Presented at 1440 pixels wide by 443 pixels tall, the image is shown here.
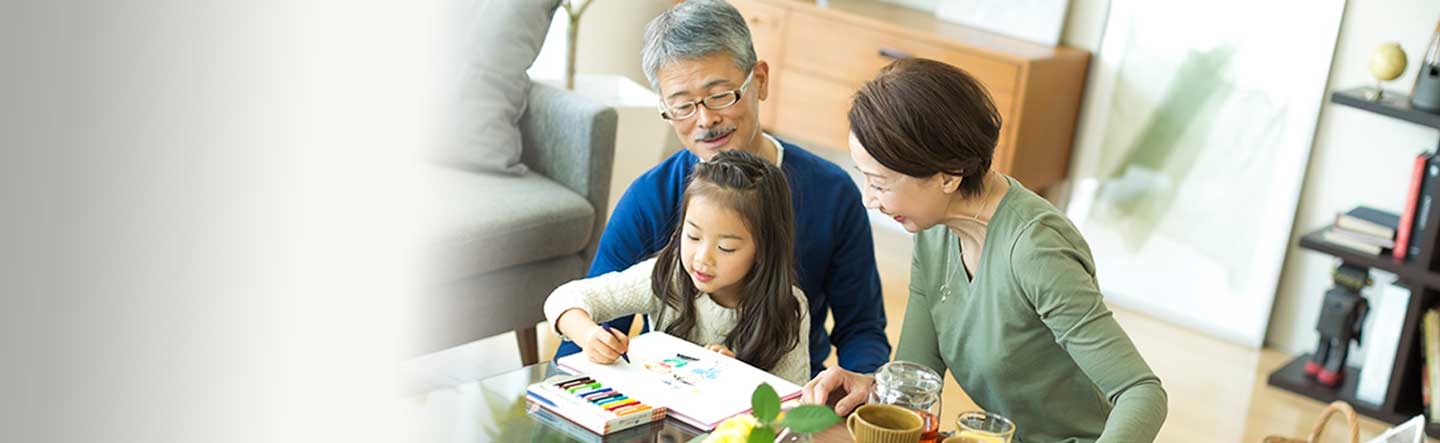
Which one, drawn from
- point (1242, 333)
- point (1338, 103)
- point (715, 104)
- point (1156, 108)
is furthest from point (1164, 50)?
point (715, 104)

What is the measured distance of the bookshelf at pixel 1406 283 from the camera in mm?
2600

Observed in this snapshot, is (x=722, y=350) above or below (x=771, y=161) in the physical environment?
below

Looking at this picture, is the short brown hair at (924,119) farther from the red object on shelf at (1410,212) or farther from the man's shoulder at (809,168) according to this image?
the red object on shelf at (1410,212)

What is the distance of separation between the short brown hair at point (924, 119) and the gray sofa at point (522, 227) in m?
1.07

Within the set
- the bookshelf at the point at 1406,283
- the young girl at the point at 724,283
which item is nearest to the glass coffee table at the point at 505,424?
the young girl at the point at 724,283

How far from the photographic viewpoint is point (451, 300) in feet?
7.41

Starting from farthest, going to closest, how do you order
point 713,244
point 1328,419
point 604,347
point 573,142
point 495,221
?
point 573,142 → point 495,221 → point 1328,419 → point 713,244 → point 604,347

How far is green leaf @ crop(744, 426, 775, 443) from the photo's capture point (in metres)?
0.99

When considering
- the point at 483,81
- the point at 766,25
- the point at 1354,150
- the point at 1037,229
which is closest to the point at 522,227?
the point at 483,81

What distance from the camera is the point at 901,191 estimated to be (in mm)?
1314

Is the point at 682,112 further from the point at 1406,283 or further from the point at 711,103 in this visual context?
the point at 1406,283

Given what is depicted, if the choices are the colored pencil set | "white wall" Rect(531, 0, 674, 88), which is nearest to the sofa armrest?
"white wall" Rect(531, 0, 674, 88)

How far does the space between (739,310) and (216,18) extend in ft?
3.46

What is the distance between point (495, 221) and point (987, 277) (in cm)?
110
